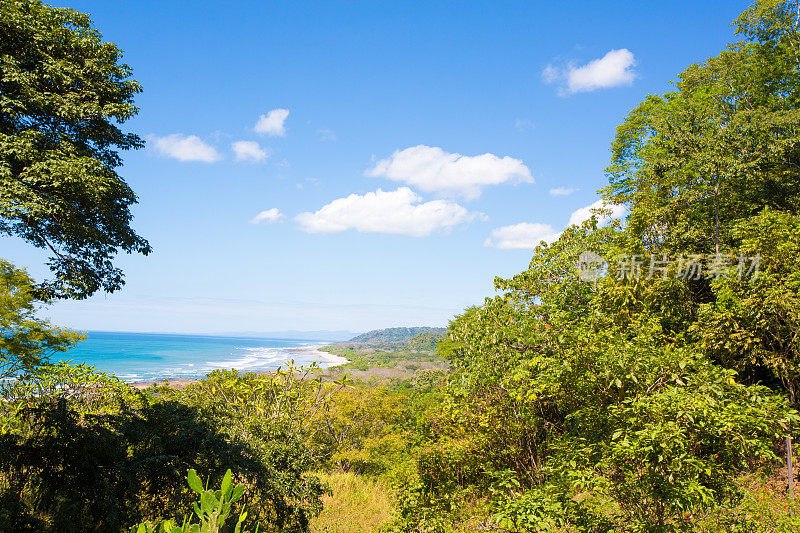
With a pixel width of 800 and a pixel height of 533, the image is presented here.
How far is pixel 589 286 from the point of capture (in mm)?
9695

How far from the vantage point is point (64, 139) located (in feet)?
23.3

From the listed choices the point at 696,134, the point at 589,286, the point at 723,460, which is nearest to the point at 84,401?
the point at 723,460

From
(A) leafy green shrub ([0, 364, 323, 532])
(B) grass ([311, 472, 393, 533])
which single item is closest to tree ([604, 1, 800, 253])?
(B) grass ([311, 472, 393, 533])

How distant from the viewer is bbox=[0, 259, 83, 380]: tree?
6.23 metres

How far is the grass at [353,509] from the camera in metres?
8.73

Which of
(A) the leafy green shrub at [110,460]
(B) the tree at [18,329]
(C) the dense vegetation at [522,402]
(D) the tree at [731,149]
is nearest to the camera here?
(A) the leafy green shrub at [110,460]

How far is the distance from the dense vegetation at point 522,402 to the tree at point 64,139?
5cm

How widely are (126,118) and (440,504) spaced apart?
921 cm

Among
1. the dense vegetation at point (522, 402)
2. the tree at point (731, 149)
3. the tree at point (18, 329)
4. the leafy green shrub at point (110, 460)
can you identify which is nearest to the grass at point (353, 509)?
the dense vegetation at point (522, 402)

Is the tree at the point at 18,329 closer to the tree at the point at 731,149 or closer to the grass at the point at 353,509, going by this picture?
the grass at the point at 353,509

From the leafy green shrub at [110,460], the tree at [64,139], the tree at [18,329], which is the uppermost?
the tree at [64,139]

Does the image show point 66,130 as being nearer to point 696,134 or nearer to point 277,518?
point 277,518

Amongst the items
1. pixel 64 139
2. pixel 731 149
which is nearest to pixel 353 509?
pixel 64 139

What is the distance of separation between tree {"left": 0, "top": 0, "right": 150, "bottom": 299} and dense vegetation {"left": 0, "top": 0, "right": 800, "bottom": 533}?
5 cm
